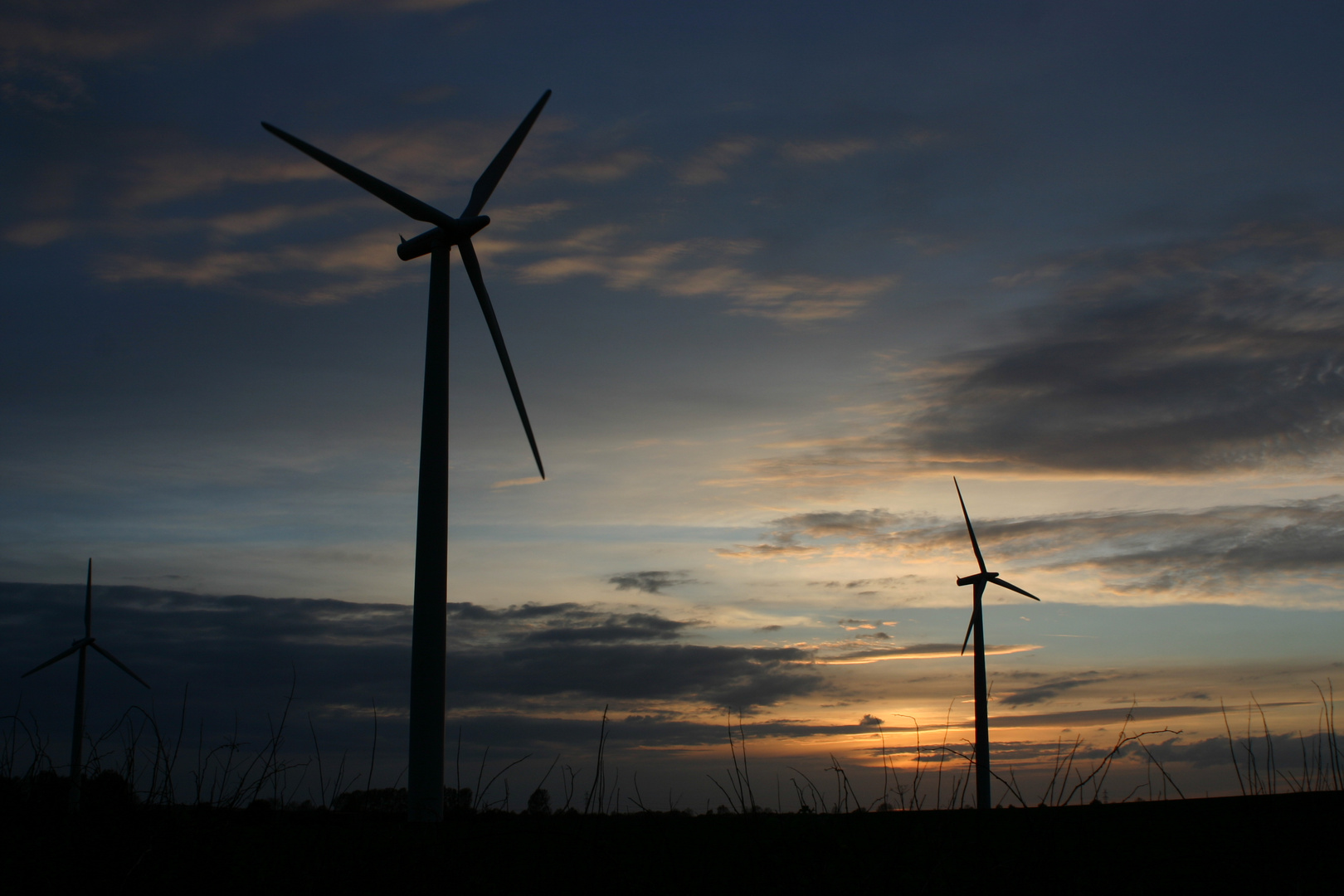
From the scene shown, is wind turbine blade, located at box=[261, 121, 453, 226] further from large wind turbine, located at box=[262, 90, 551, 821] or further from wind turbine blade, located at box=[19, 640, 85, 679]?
wind turbine blade, located at box=[19, 640, 85, 679]

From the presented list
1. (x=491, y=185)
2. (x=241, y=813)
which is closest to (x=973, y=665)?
(x=491, y=185)

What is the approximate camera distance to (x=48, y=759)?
1261 cm

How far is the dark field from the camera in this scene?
9.80 m

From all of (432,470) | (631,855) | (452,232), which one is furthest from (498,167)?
(631,855)

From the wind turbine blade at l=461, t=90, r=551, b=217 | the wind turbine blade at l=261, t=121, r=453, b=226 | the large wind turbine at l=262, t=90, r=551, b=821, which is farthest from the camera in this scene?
the wind turbine blade at l=461, t=90, r=551, b=217

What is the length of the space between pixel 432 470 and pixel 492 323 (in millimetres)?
8856

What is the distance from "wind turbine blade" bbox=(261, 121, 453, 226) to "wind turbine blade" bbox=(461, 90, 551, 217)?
2.55 meters

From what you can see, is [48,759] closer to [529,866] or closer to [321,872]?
[321,872]

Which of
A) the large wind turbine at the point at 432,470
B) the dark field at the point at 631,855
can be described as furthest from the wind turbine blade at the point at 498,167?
the dark field at the point at 631,855

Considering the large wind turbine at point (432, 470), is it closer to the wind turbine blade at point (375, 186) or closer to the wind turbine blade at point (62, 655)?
the wind turbine blade at point (375, 186)

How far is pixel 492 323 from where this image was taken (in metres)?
37.4

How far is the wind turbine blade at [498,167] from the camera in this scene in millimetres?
40656

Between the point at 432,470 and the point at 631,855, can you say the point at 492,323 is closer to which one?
the point at 432,470

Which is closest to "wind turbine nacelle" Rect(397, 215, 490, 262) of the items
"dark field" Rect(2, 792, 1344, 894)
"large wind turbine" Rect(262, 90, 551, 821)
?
"large wind turbine" Rect(262, 90, 551, 821)
